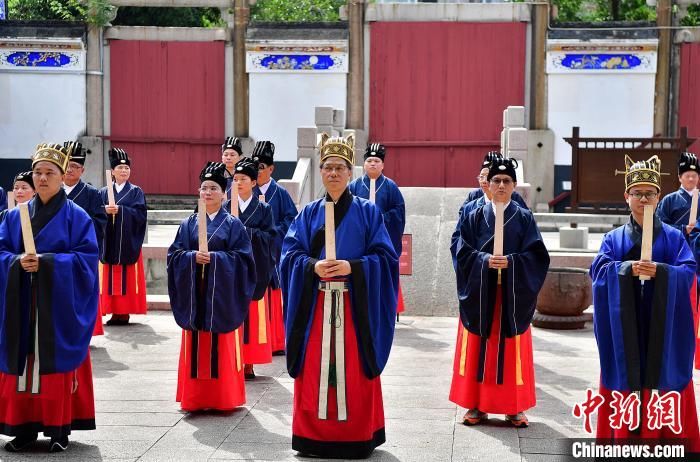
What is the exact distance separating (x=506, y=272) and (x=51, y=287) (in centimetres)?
284

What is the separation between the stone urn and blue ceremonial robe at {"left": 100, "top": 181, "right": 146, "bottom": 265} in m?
4.07

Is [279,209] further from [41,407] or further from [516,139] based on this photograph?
[516,139]

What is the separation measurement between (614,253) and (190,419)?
9.95 feet

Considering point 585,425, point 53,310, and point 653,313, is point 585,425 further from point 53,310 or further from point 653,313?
point 53,310

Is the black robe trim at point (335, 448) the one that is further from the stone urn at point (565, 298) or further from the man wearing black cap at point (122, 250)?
the man wearing black cap at point (122, 250)

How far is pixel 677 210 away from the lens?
10547 millimetres

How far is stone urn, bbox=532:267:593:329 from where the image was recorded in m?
11.8

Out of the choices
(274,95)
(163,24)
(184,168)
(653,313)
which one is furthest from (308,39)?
(653,313)

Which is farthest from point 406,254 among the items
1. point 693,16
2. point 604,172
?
point 693,16

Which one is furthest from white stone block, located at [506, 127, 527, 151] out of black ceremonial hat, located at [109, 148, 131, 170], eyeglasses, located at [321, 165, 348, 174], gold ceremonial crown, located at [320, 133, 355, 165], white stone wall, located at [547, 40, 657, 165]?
eyeglasses, located at [321, 165, 348, 174]

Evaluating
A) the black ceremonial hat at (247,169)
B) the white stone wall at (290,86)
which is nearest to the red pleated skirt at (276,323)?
the black ceremonial hat at (247,169)

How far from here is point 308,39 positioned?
802 inches

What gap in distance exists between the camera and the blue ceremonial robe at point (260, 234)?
9461 millimetres

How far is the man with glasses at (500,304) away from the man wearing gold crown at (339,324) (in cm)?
86
